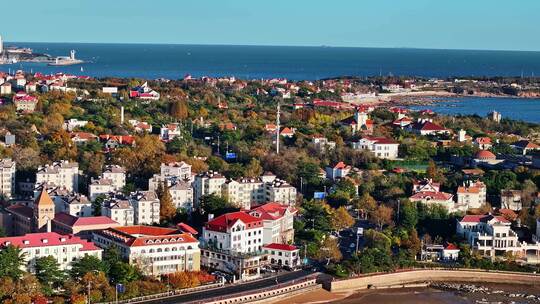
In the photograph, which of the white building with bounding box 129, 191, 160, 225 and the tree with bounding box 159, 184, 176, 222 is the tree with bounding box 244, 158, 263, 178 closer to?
the tree with bounding box 159, 184, 176, 222

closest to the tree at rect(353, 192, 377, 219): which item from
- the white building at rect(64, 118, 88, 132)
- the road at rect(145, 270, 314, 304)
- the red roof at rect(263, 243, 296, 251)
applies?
the red roof at rect(263, 243, 296, 251)

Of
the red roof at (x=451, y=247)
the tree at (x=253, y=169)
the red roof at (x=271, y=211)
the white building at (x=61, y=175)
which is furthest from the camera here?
the tree at (x=253, y=169)

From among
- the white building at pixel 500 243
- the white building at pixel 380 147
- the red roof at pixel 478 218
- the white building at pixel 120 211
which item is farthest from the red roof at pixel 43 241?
the white building at pixel 380 147

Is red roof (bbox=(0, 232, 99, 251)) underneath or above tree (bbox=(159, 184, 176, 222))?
above

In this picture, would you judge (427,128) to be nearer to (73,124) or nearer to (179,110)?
(179,110)

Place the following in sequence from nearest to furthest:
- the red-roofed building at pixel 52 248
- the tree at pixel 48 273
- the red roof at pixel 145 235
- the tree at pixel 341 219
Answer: the tree at pixel 48 273
the red-roofed building at pixel 52 248
the red roof at pixel 145 235
the tree at pixel 341 219

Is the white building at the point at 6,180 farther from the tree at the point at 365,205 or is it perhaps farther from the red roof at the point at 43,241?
the tree at the point at 365,205

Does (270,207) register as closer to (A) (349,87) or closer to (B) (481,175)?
(B) (481,175)
